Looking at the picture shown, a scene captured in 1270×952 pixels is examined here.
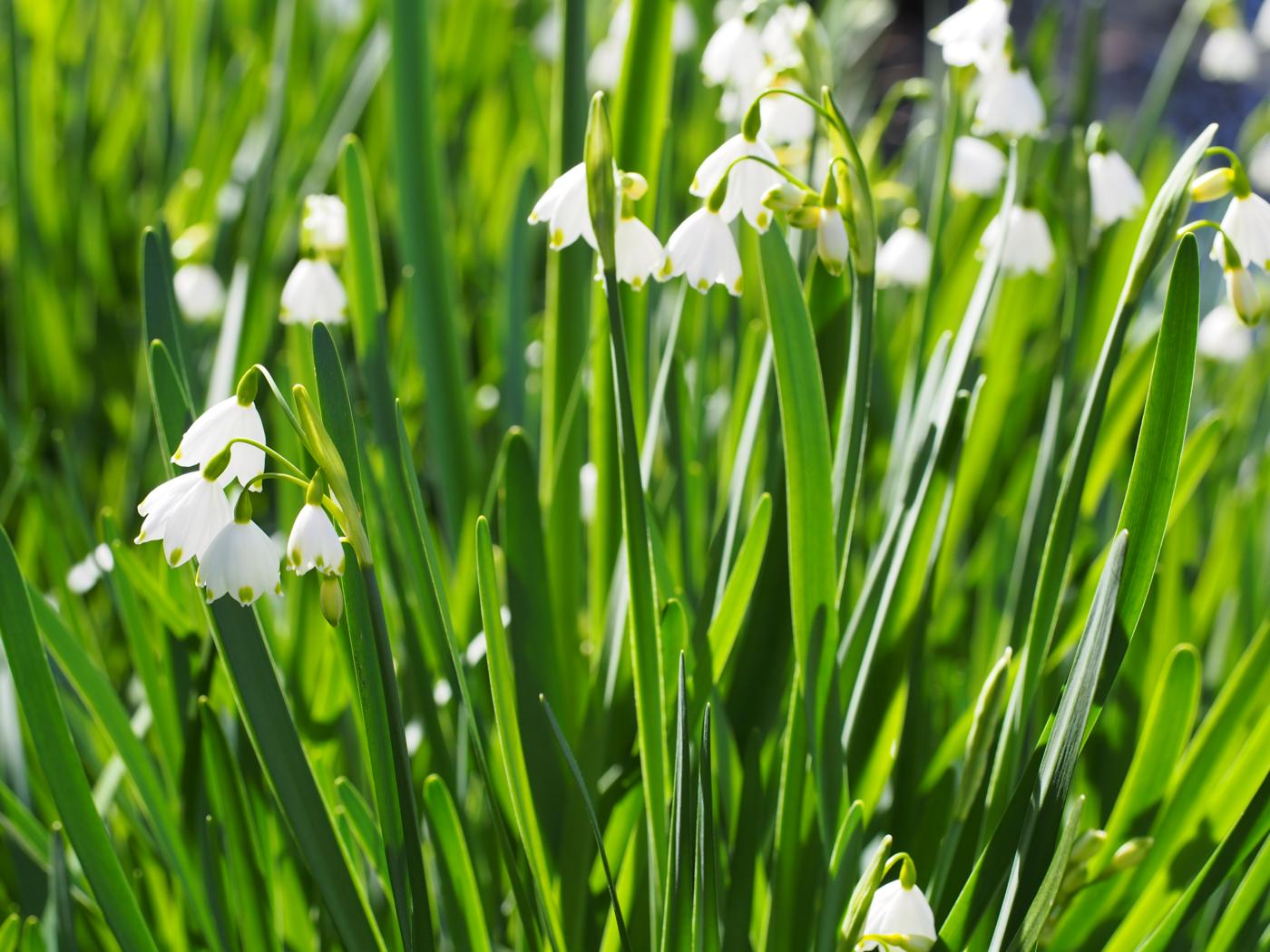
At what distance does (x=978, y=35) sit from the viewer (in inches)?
43.2

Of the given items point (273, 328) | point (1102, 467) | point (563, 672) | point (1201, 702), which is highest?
point (273, 328)

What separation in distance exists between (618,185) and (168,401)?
0.36 meters

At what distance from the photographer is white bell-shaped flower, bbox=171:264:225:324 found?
177cm

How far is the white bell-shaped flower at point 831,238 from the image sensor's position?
866mm

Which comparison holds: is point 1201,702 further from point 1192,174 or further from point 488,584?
point 488,584

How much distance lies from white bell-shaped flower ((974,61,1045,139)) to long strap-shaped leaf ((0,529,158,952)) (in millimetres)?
877

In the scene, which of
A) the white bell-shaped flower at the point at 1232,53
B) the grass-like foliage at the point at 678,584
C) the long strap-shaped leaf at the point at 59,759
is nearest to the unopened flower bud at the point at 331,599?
the grass-like foliage at the point at 678,584

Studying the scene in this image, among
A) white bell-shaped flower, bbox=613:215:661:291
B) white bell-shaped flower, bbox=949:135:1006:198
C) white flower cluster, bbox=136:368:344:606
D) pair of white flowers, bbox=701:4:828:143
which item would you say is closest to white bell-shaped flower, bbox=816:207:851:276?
white bell-shaped flower, bbox=613:215:661:291

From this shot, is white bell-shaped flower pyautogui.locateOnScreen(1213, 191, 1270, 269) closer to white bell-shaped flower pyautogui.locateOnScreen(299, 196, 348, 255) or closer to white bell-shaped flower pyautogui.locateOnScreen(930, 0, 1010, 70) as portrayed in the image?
white bell-shaped flower pyautogui.locateOnScreen(930, 0, 1010, 70)

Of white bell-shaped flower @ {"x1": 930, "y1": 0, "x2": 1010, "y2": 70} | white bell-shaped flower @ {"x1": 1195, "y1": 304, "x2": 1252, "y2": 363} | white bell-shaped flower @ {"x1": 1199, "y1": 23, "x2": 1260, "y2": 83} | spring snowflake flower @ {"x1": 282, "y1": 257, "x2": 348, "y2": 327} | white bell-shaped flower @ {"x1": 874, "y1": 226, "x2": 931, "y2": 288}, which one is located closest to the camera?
white bell-shaped flower @ {"x1": 930, "y1": 0, "x2": 1010, "y2": 70}

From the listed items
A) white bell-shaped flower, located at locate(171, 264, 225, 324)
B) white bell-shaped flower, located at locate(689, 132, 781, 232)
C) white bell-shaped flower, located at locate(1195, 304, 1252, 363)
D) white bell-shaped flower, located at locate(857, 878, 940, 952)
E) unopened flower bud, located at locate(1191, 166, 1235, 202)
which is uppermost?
white bell-shaped flower, located at locate(689, 132, 781, 232)

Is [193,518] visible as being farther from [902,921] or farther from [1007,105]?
[1007,105]

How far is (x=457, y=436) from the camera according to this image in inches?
57.1

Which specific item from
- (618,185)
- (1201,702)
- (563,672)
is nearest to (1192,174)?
(618,185)
